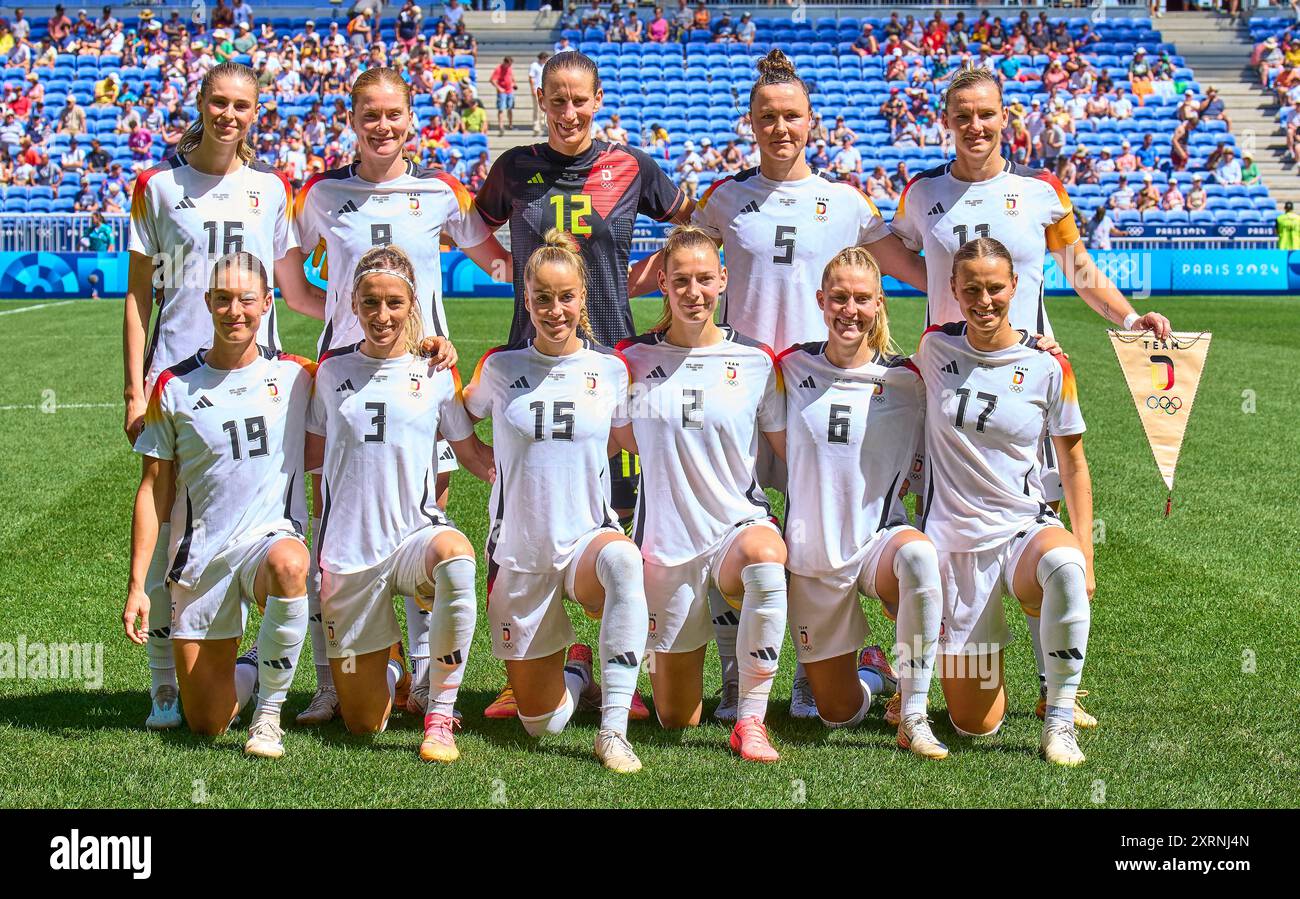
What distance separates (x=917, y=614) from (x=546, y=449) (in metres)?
1.31

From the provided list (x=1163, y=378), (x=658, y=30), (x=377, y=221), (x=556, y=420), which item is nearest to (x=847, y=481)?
(x=556, y=420)

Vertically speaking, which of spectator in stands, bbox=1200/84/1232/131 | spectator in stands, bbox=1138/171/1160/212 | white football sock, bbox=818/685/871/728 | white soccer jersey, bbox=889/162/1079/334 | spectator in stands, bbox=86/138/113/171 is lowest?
white football sock, bbox=818/685/871/728

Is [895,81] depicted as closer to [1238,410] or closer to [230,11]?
[230,11]

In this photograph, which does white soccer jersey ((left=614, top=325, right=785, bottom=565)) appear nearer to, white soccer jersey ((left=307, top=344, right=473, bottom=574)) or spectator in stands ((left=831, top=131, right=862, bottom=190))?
white soccer jersey ((left=307, top=344, right=473, bottom=574))

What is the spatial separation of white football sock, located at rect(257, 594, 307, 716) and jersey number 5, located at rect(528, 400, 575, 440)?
933 mm

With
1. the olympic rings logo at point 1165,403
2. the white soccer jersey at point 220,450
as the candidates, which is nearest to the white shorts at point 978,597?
the olympic rings logo at point 1165,403

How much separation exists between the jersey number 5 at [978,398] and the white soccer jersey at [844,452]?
6.4 inches

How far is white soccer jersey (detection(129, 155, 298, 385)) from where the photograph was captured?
4902 millimetres

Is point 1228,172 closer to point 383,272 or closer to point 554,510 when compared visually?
point 554,510

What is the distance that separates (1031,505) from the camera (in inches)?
184

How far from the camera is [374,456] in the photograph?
459cm

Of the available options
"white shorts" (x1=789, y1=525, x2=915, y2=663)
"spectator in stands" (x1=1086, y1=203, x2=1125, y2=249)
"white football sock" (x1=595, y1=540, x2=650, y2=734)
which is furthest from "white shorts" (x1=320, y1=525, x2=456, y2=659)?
"spectator in stands" (x1=1086, y1=203, x2=1125, y2=249)

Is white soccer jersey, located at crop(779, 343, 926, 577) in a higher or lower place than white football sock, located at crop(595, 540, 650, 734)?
higher

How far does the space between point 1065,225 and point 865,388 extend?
111 centimetres
